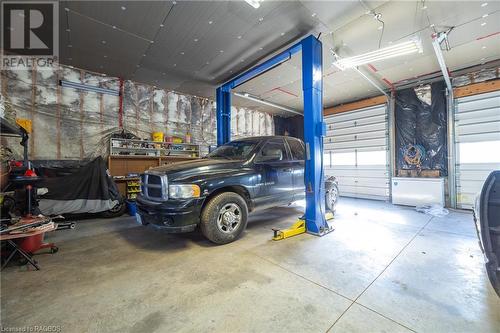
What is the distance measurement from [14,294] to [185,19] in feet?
14.8

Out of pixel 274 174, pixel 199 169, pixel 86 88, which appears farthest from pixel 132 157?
pixel 274 174

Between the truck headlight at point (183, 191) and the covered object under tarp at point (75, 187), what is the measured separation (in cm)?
312

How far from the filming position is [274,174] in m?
4.01

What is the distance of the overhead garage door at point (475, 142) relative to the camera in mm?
5523

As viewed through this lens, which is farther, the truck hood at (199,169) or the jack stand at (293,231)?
the jack stand at (293,231)

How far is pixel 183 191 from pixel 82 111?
4941mm

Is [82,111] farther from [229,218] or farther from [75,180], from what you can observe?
[229,218]

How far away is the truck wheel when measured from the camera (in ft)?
10.2

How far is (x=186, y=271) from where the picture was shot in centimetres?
246

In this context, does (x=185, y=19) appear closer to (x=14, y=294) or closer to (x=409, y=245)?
(x=14, y=294)

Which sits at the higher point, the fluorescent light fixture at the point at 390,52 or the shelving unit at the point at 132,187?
the fluorescent light fixture at the point at 390,52

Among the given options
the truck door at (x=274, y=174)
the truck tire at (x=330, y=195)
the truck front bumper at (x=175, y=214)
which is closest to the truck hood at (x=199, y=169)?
the truck front bumper at (x=175, y=214)

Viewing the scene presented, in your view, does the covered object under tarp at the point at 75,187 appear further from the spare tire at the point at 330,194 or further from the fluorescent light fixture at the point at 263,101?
the spare tire at the point at 330,194

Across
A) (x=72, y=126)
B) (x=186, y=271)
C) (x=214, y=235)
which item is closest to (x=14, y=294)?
(x=186, y=271)
